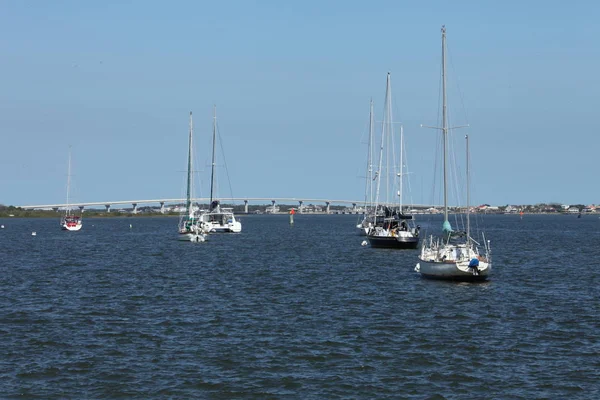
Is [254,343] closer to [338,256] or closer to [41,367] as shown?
[41,367]

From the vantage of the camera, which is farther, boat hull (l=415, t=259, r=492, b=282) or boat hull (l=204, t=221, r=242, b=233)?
boat hull (l=204, t=221, r=242, b=233)

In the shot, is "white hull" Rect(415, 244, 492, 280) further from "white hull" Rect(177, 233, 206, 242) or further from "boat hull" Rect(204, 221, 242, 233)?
"boat hull" Rect(204, 221, 242, 233)

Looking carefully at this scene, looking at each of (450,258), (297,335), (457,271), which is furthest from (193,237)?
(297,335)

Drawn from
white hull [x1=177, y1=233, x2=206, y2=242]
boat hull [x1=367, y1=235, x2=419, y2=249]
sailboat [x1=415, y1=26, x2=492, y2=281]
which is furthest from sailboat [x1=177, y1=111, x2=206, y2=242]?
sailboat [x1=415, y1=26, x2=492, y2=281]

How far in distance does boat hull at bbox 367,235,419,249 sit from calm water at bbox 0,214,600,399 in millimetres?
19273

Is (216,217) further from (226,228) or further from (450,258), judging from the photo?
(450,258)

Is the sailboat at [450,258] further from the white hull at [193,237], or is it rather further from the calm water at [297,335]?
the white hull at [193,237]

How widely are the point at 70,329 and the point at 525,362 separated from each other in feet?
58.1

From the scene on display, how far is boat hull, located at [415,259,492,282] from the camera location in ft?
153

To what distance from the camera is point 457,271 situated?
46.9m

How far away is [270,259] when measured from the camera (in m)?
70.9

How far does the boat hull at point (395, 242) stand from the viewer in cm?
7694

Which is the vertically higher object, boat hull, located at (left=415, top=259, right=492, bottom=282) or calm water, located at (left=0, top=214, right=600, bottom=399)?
boat hull, located at (left=415, top=259, right=492, bottom=282)

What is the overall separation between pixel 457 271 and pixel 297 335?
60.4 ft
